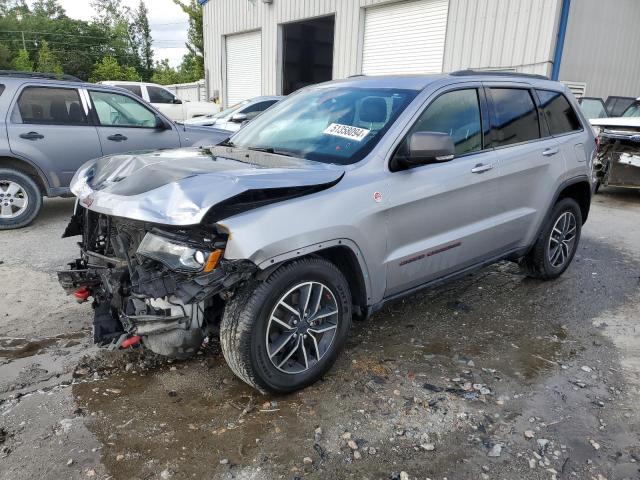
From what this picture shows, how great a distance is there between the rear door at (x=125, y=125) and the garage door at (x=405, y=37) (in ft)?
26.9

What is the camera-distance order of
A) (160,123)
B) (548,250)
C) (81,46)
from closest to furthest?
(548,250) → (160,123) → (81,46)

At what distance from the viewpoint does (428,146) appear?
3.08 m

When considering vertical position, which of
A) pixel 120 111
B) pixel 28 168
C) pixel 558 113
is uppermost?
pixel 558 113

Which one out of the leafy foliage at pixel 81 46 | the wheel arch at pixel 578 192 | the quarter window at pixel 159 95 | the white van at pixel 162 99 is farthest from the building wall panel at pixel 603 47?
the leafy foliage at pixel 81 46

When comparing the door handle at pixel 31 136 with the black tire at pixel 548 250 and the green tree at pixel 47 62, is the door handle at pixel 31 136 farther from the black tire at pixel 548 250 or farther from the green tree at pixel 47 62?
the green tree at pixel 47 62

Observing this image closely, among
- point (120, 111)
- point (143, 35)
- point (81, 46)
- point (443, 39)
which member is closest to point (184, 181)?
point (120, 111)

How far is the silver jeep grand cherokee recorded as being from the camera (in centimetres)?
264

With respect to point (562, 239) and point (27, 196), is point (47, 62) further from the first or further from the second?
point (562, 239)

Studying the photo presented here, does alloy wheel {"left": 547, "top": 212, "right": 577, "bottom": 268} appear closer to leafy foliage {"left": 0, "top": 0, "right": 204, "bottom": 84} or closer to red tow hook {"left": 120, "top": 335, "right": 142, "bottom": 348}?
red tow hook {"left": 120, "top": 335, "right": 142, "bottom": 348}

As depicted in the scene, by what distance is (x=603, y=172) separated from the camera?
967 centimetres

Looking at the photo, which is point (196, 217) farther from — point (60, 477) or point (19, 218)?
point (19, 218)

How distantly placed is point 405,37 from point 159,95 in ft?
28.8

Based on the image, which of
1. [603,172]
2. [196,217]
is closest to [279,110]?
[196,217]

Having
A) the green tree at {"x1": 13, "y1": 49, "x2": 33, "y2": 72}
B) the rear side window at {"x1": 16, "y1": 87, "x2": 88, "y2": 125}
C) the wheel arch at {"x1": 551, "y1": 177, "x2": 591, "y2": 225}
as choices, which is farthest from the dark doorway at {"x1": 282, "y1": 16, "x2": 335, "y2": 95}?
the green tree at {"x1": 13, "y1": 49, "x2": 33, "y2": 72}
